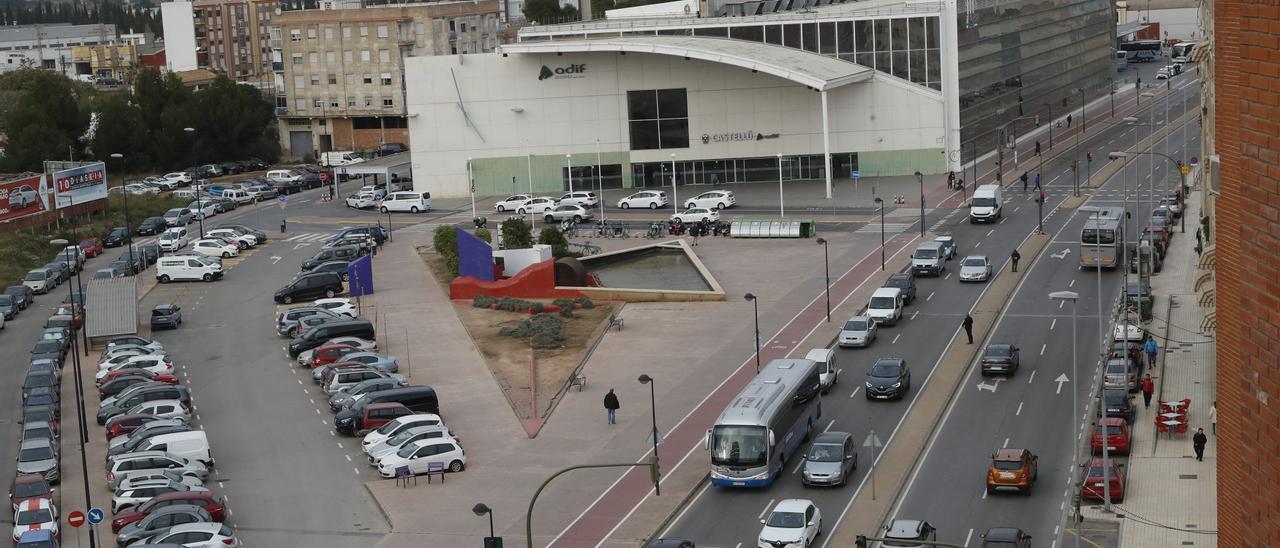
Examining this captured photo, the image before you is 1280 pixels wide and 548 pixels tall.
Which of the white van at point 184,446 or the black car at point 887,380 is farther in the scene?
the black car at point 887,380

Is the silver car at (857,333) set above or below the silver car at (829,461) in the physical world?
above

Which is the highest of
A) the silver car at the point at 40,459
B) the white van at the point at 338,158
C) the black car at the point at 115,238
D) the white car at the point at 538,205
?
the white van at the point at 338,158

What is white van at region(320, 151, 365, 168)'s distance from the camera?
13079cm

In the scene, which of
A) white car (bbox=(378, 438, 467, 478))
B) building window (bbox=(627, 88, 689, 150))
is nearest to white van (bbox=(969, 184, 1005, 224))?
building window (bbox=(627, 88, 689, 150))

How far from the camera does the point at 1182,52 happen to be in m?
179

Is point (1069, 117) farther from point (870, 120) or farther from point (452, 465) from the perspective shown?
point (452, 465)

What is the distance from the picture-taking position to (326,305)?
7294 centimetres

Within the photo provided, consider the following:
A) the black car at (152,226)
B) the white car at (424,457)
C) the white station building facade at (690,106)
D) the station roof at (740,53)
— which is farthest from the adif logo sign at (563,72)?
the white car at (424,457)

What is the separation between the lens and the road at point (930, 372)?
139 feet

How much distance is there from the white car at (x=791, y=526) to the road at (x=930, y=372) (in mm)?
1322

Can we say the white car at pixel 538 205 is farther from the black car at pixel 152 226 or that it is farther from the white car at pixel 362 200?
the black car at pixel 152 226

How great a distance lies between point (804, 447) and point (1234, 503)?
37.5 m

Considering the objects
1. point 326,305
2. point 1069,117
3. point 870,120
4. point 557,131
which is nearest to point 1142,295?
point 326,305

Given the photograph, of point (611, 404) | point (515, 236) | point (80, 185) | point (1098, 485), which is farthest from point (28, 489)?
point (80, 185)
